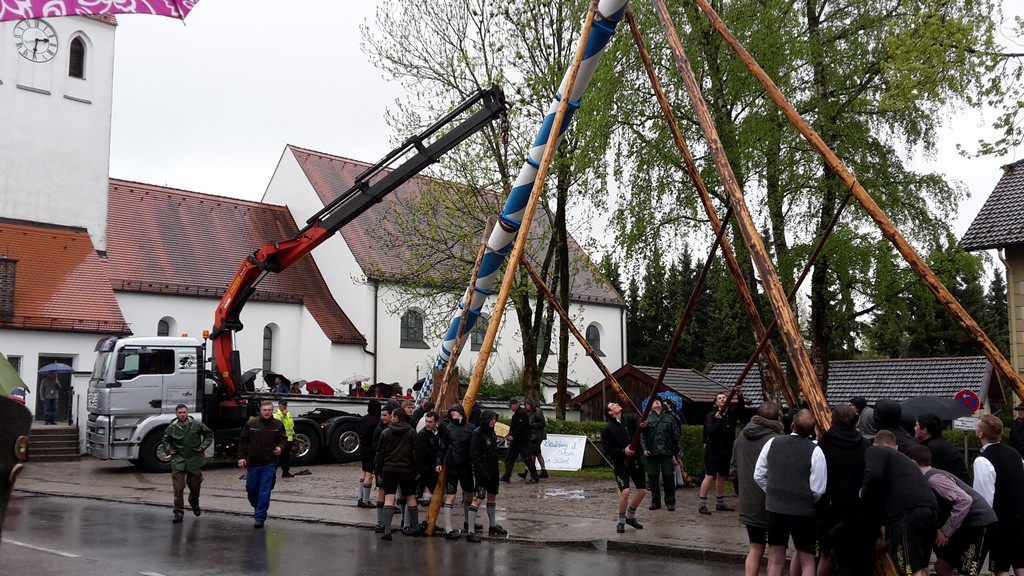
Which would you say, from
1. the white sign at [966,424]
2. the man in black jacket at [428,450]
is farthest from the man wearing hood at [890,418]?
the white sign at [966,424]

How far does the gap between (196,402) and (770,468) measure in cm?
1761

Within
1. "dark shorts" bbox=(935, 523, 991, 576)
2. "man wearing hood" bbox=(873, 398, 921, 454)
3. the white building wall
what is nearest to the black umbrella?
"man wearing hood" bbox=(873, 398, 921, 454)

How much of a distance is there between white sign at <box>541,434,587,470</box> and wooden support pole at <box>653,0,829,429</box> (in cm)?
1194

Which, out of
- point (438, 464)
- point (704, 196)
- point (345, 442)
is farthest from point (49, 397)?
point (704, 196)

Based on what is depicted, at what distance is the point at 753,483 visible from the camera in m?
8.84

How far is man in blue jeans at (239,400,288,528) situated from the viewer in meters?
13.6

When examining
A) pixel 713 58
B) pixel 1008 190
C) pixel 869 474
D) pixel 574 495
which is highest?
pixel 713 58

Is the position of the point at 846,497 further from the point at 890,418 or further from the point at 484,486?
the point at 484,486

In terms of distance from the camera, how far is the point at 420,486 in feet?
44.3

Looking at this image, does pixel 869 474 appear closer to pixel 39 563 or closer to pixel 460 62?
pixel 39 563

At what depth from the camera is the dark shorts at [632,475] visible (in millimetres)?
12820


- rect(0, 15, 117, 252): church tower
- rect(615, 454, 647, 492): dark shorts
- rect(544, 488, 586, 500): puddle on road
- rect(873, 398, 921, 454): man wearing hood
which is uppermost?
rect(0, 15, 117, 252): church tower

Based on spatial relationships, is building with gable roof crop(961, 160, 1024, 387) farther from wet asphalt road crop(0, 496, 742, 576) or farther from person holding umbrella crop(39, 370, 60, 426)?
person holding umbrella crop(39, 370, 60, 426)

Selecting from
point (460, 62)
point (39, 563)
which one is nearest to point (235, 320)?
point (460, 62)
